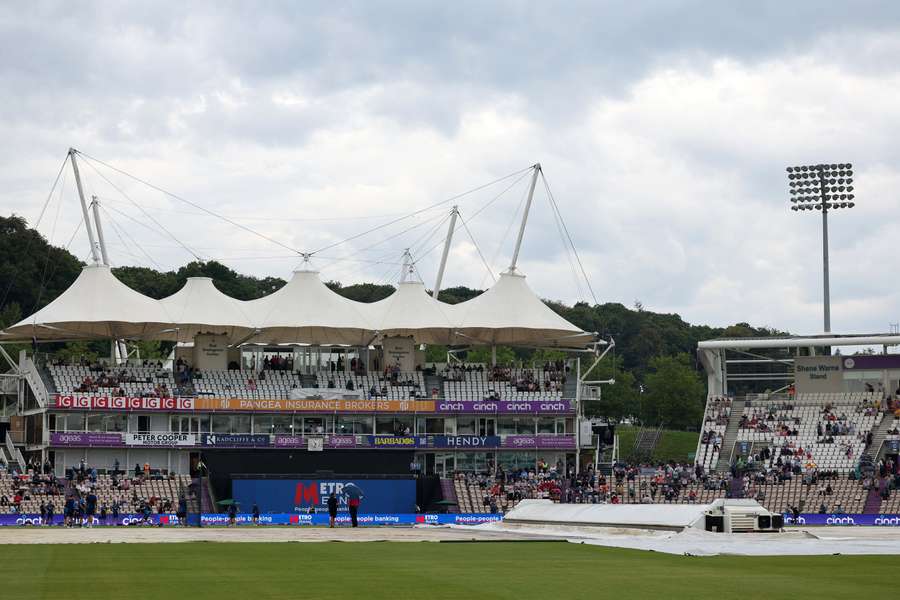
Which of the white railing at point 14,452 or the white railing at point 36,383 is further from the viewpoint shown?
the white railing at point 36,383

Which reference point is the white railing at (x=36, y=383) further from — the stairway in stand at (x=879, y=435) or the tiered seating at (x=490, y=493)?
the stairway in stand at (x=879, y=435)

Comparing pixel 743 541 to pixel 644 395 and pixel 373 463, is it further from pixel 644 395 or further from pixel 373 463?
pixel 644 395

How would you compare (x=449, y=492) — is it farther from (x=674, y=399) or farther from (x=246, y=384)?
(x=674, y=399)

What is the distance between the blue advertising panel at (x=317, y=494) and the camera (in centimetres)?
6181

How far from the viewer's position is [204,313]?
250 feet

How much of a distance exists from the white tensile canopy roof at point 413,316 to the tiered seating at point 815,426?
62.0 feet

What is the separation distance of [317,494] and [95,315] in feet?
61.0

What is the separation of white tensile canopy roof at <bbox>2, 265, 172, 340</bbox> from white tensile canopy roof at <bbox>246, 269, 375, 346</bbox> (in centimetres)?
644

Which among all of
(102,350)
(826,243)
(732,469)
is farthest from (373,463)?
(102,350)

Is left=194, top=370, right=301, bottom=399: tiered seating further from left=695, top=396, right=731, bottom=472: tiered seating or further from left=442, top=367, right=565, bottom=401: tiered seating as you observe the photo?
left=695, top=396, right=731, bottom=472: tiered seating

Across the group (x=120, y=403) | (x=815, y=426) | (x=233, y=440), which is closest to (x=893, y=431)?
(x=815, y=426)

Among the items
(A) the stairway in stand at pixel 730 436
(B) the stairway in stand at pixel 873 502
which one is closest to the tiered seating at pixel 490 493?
(A) the stairway in stand at pixel 730 436

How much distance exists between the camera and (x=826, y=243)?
81.9 meters

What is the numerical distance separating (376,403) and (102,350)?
50.6 meters
